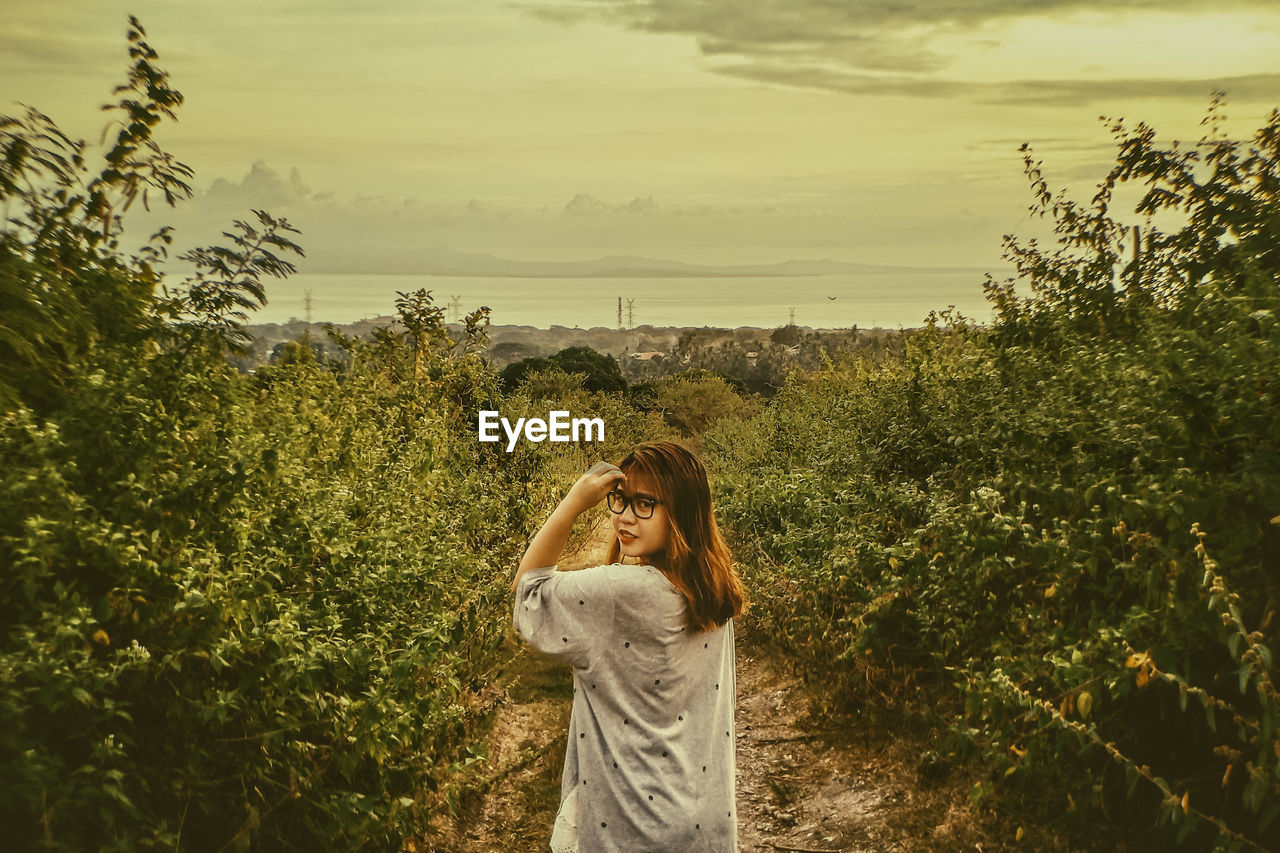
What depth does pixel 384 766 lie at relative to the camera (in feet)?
14.4

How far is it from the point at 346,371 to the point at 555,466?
16.2 ft

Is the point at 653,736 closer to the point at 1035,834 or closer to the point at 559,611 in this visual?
the point at 559,611

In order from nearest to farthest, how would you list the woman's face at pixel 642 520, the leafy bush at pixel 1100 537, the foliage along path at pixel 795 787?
the woman's face at pixel 642 520, the leafy bush at pixel 1100 537, the foliage along path at pixel 795 787

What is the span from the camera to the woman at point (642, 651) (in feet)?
8.25

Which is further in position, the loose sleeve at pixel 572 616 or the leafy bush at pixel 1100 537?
the leafy bush at pixel 1100 537

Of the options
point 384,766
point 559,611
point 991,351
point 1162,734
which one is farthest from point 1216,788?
point 991,351

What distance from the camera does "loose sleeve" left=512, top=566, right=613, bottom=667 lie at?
252cm

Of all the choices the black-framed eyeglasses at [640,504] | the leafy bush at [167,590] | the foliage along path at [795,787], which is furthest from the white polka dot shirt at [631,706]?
the foliage along path at [795,787]

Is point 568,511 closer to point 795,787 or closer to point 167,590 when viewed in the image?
point 167,590

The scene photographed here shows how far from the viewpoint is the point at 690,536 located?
2.64m

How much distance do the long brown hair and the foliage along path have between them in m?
3.22

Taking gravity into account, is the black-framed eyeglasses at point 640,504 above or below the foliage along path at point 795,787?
above

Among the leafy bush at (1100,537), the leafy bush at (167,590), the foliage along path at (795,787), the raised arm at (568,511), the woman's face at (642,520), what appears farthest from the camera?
the foliage along path at (795,787)

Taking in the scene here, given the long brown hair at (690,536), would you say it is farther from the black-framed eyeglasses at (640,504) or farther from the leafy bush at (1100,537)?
the leafy bush at (1100,537)
